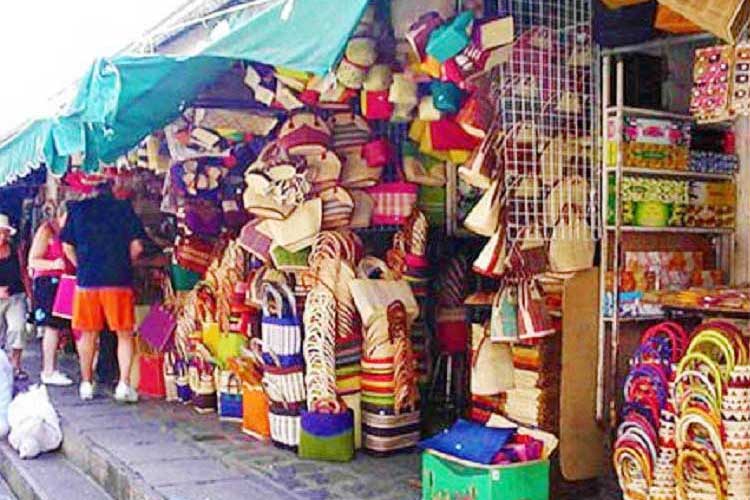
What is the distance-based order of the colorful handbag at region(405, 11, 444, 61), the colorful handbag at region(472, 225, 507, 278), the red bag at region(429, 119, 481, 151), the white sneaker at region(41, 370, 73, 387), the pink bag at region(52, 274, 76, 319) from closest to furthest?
the colorful handbag at region(405, 11, 444, 61), the colorful handbag at region(472, 225, 507, 278), the red bag at region(429, 119, 481, 151), the pink bag at region(52, 274, 76, 319), the white sneaker at region(41, 370, 73, 387)

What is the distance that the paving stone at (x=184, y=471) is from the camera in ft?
17.4

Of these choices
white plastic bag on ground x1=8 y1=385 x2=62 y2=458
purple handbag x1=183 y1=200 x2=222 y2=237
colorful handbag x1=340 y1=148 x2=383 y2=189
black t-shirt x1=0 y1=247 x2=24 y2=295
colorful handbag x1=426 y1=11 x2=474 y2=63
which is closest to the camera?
colorful handbag x1=426 y1=11 x2=474 y2=63

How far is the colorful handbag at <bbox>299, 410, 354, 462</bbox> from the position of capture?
217 inches

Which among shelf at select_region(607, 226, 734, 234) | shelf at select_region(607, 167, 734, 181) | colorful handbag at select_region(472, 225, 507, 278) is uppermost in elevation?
shelf at select_region(607, 167, 734, 181)

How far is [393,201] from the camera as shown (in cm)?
574

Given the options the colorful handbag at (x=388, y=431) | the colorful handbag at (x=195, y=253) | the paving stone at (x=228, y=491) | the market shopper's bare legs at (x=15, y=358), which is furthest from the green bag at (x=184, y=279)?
the market shopper's bare legs at (x=15, y=358)

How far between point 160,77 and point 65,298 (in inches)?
153

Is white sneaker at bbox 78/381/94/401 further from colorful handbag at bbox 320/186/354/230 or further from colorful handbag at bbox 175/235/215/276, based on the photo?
colorful handbag at bbox 320/186/354/230

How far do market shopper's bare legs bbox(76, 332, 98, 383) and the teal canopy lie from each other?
138 centimetres

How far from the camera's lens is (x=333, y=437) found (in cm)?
553

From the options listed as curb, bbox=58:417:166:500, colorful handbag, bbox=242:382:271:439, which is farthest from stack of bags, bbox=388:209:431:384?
curb, bbox=58:417:166:500

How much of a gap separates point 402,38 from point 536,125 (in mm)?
791

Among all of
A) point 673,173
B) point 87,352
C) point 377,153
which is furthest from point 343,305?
point 87,352

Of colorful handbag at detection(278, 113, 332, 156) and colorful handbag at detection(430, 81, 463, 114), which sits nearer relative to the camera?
colorful handbag at detection(430, 81, 463, 114)
